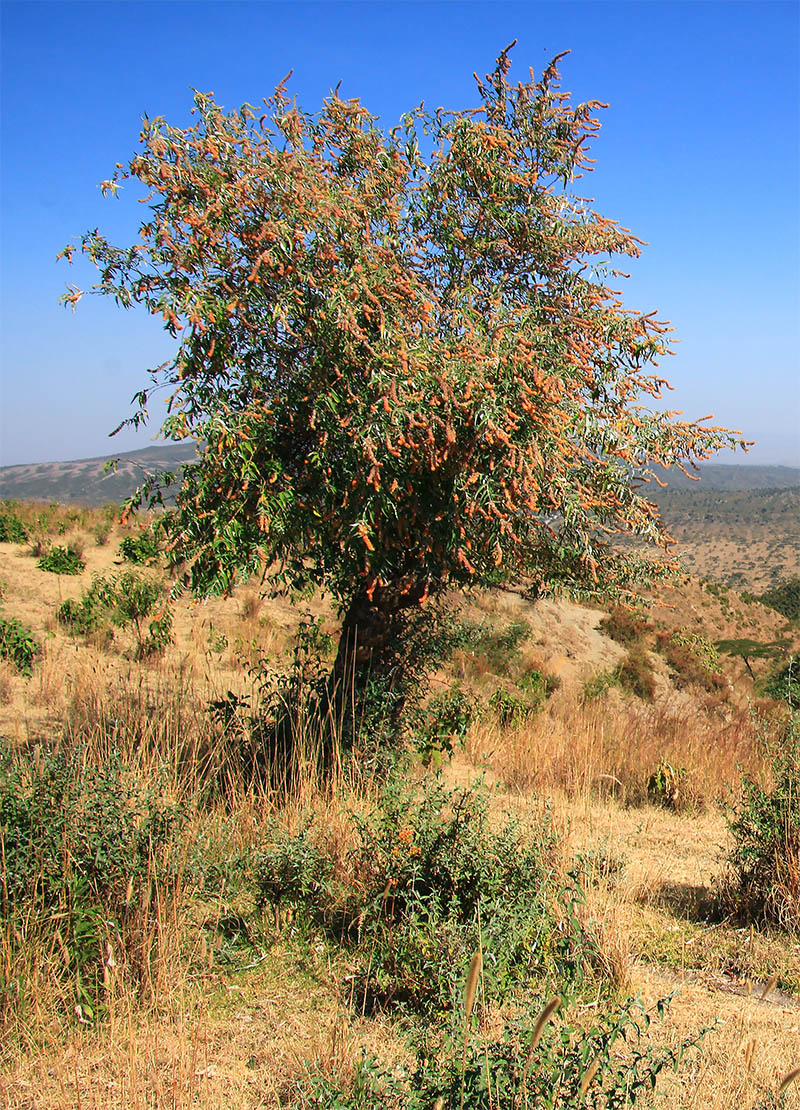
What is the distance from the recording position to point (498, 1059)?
242cm

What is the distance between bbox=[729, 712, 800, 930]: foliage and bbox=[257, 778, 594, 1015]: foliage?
120 cm

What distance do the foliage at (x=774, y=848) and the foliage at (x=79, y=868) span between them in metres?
3.14

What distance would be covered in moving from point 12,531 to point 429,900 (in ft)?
41.7

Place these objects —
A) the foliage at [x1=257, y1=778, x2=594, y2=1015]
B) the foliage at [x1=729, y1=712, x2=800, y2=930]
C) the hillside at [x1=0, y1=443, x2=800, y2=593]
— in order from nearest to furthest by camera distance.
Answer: the foliage at [x1=257, y1=778, x2=594, y2=1015]
the foliage at [x1=729, y1=712, x2=800, y2=930]
the hillside at [x1=0, y1=443, x2=800, y2=593]

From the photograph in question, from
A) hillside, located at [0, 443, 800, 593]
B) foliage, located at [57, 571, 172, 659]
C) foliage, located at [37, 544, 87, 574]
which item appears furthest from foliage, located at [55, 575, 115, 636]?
hillside, located at [0, 443, 800, 593]

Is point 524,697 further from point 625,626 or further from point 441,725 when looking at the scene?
point 625,626

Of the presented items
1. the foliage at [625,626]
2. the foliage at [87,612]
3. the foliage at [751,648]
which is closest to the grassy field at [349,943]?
the foliage at [87,612]

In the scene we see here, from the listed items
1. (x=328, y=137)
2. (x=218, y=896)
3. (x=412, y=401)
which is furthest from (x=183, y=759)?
(x=328, y=137)

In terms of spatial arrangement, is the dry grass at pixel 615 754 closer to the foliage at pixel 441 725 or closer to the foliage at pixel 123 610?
the foliage at pixel 441 725

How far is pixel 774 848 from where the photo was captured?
14.4 ft

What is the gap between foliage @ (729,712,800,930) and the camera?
14.1ft

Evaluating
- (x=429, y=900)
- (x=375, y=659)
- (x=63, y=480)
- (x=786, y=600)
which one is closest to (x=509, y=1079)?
(x=429, y=900)

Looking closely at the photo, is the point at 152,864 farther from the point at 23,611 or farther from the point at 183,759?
the point at 23,611

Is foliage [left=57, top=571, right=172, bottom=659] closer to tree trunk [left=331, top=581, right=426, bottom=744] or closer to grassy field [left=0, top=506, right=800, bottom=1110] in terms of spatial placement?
grassy field [left=0, top=506, right=800, bottom=1110]
